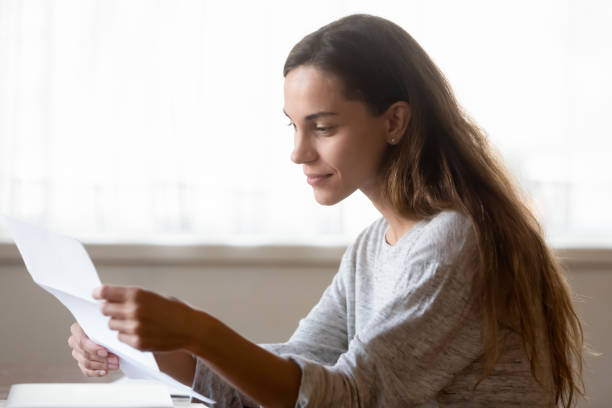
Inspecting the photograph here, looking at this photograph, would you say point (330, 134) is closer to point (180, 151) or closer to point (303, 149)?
point (303, 149)

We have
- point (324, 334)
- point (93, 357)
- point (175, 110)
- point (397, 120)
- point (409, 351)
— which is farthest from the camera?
point (175, 110)

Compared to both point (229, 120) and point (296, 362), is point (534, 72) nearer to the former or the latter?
point (229, 120)

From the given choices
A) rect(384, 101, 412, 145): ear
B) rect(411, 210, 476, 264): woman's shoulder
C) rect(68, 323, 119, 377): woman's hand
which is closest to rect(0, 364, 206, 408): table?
rect(68, 323, 119, 377): woman's hand

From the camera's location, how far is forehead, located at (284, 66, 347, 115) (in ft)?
3.30

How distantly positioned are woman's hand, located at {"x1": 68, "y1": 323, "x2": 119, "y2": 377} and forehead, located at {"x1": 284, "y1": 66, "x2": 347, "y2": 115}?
410 mm

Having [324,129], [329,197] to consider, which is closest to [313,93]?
[324,129]

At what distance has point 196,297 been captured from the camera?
203 centimetres

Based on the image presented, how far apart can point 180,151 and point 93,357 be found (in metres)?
1.13

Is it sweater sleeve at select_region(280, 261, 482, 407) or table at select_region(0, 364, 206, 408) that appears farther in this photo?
table at select_region(0, 364, 206, 408)

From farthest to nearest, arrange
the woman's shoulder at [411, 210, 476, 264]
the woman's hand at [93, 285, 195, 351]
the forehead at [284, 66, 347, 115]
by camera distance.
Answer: the forehead at [284, 66, 347, 115]
the woman's shoulder at [411, 210, 476, 264]
the woman's hand at [93, 285, 195, 351]

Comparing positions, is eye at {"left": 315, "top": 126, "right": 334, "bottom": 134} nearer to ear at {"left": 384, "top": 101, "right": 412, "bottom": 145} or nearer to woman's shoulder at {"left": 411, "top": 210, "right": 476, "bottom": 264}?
ear at {"left": 384, "top": 101, "right": 412, "bottom": 145}

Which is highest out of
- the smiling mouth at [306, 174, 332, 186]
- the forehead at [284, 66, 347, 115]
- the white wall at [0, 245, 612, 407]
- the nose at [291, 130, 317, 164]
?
the forehead at [284, 66, 347, 115]

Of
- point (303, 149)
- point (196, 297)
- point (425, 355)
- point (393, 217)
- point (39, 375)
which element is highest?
point (303, 149)

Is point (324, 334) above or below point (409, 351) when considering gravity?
below
